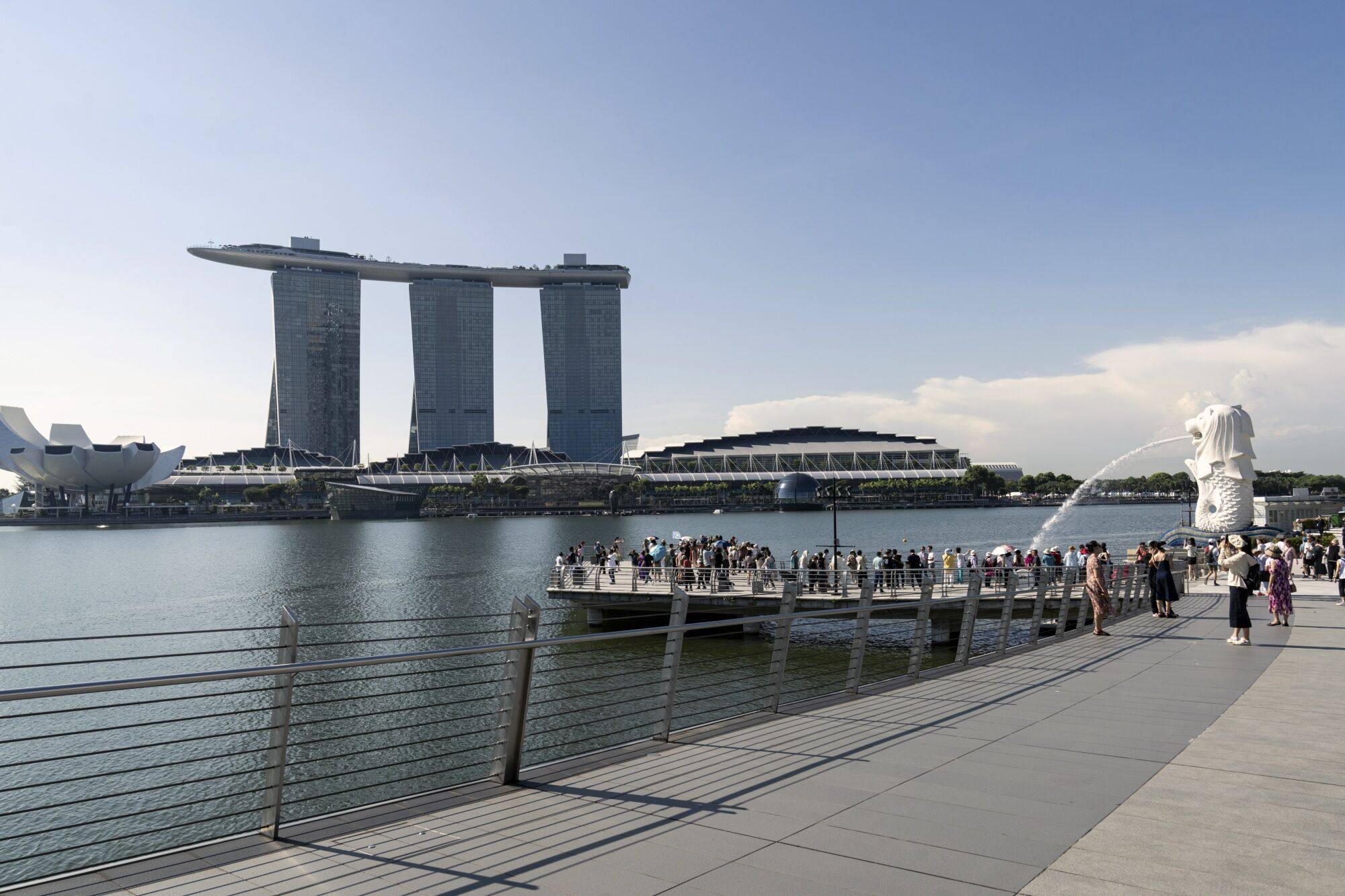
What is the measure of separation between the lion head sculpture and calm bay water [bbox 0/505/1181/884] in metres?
22.9

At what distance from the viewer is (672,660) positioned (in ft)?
25.2

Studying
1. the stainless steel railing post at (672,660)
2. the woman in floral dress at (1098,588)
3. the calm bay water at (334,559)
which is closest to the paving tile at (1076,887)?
the stainless steel railing post at (672,660)

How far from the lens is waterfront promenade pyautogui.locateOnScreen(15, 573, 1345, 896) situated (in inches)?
177

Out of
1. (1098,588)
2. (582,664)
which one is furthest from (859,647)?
(1098,588)

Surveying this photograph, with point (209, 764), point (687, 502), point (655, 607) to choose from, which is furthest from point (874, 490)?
point (209, 764)

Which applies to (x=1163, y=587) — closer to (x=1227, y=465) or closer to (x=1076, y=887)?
(x=1076, y=887)

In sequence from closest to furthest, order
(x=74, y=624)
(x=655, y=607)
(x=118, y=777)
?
(x=118, y=777) → (x=655, y=607) → (x=74, y=624)

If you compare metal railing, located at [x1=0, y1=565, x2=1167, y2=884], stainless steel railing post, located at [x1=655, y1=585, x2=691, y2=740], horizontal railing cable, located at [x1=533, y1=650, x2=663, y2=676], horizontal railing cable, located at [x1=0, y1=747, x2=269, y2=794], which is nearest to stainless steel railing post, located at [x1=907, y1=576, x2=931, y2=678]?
metal railing, located at [x1=0, y1=565, x2=1167, y2=884]

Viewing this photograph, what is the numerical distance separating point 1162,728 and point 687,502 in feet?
586

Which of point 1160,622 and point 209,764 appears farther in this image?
point 1160,622

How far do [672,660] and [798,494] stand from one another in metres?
167

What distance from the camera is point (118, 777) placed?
52.4 ft

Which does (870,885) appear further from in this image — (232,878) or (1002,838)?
(232,878)

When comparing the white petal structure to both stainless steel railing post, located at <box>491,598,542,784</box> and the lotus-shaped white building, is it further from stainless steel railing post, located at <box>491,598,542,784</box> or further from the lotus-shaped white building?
stainless steel railing post, located at <box>491,598,542,784</box>
